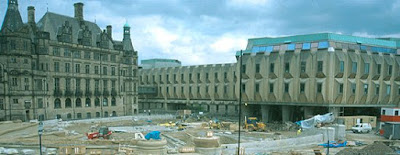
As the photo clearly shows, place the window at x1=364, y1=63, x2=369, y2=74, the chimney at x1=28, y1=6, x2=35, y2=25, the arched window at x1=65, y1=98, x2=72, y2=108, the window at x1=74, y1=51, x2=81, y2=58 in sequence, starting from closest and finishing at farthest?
the window at x1=364, y1=63, x2=369, y2=74
the chimney at x1=28, y1=6, x2=35, y2=25
the arched window at x1=65, y1=98, x2=72, y2=108
the window at x1=74, y1=51, x2=81, y2=58

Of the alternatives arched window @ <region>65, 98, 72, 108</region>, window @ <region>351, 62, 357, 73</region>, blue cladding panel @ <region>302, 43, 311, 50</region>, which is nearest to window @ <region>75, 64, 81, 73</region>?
arched window @ <region>65, 98, 72, 108</region>

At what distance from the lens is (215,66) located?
253ft

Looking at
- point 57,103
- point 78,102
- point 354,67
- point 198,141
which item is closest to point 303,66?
point 354,67

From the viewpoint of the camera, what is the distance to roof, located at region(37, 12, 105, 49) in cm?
5825

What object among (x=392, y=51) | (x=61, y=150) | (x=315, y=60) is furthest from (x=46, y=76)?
(x=392, y=51)

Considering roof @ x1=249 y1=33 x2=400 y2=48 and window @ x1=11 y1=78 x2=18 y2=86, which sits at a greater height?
roof @ x1=249 y1=33 x2=400 y2=48

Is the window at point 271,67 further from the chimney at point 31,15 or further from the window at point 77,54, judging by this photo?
the chimney at point 31,15

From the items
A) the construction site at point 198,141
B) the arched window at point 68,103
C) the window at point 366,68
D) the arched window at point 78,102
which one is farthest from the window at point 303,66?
the arched window at point 68,103

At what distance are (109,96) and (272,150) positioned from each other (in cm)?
4607

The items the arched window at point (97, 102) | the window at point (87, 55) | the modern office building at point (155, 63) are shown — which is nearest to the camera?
the window at point (87, 55)

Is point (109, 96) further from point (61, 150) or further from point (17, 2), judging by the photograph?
point (61, 150)

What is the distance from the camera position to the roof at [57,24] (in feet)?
191

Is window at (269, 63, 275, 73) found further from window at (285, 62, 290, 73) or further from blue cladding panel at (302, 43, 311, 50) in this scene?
blue cladding panel at (302, 43, 311, 50)

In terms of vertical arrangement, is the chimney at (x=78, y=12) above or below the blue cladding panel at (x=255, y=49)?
above
